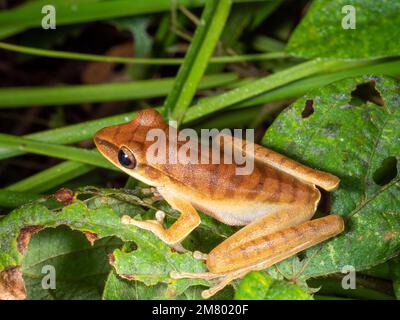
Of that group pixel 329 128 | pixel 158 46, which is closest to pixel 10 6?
pixel 158 46

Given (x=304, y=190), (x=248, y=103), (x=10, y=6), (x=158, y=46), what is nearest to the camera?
(x=304, y=190)

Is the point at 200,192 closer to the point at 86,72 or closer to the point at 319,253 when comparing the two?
the point at 319,253

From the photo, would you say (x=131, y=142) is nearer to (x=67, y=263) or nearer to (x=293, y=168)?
(x=67, y=263)

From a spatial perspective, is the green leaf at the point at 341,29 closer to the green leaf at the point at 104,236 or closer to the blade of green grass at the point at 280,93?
the blade of green grass at the point at 280,93

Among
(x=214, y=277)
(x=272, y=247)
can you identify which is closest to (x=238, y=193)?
(x=272, y=247)

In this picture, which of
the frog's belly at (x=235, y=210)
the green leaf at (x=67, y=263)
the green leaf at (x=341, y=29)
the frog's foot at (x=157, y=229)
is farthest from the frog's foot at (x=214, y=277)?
the green leaf at (x=341, y=29)

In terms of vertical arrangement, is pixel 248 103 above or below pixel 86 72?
below

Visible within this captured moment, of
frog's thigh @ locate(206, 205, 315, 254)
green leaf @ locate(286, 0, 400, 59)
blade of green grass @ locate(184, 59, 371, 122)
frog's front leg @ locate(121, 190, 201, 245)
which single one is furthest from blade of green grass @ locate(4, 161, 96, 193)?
green leaf @ locate(286, 0, 400, 59)

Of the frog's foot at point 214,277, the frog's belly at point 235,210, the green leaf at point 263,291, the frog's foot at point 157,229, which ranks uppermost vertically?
the frog's belly at point 235,210
